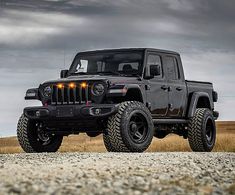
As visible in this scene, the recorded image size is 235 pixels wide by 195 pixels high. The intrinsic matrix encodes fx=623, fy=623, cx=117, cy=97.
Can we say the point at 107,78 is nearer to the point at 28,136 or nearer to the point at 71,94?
the point at 71,94

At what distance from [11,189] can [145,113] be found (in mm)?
7604

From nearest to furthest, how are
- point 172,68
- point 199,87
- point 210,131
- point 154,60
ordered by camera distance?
point 154,60
point 172,68
point 199,87
point 210,131

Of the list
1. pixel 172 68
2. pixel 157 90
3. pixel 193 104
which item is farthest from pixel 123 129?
pixel 193 104

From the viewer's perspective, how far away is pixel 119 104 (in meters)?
13.6

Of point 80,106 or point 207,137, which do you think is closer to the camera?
point 80,106

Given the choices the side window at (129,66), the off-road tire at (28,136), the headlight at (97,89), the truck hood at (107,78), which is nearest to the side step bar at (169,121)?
the truck hood at (107,78)

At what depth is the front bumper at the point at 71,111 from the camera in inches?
527

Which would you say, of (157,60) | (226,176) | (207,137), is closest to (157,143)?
(207,137)

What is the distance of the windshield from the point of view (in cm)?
1480

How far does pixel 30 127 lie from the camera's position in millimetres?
14969

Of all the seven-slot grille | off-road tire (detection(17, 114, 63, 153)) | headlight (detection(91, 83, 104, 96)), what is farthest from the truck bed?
off-road tire (detection(17, 114, 63, 153))

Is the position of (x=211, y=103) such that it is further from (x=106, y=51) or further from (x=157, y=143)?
(x=106, y=51)

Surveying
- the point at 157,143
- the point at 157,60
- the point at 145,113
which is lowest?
the point at 157,143

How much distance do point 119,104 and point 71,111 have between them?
1080 mm
